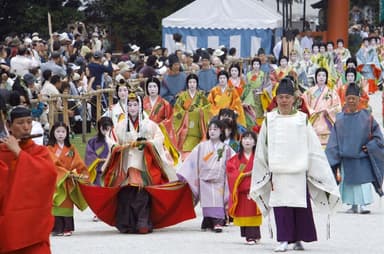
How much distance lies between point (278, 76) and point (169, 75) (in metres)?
4.19

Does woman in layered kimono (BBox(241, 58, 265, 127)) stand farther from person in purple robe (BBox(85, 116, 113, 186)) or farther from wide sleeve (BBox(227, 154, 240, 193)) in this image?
wide sleeve (BBox(227, 154, 240, 193))

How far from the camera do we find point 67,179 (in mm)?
13359

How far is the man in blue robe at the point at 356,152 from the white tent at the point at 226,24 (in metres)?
21.1

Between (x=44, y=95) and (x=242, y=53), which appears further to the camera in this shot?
(x=242, y=53)

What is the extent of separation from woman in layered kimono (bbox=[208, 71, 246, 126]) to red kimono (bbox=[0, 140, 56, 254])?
1238cm

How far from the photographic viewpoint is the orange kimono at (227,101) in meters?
20.7

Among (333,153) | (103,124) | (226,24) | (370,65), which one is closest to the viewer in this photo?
(103,124)

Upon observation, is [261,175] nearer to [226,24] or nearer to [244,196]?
[244,196]

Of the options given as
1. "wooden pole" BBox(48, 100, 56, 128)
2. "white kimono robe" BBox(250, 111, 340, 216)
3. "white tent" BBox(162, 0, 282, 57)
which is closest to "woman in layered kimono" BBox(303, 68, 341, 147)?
"wooden pole" BBox(48, 100, 56, 128)


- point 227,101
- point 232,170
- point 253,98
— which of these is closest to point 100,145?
point 232,170

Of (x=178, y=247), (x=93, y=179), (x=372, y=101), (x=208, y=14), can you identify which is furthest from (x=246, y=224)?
(x=208, y=14)

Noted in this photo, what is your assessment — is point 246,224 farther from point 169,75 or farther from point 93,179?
point 169,75

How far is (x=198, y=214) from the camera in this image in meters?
15.1

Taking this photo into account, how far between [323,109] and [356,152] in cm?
428
